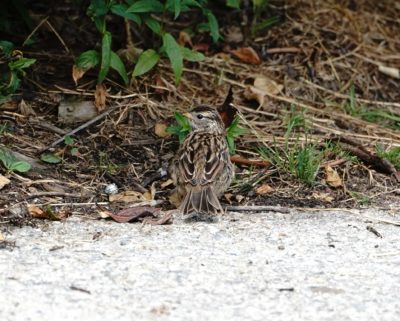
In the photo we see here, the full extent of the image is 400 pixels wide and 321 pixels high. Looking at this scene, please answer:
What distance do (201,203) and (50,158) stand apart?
4.59 ft

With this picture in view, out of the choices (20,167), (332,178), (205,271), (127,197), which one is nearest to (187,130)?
(127,197)

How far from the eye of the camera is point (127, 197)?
692cm

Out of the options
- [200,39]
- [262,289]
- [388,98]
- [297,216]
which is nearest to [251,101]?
[200,39]

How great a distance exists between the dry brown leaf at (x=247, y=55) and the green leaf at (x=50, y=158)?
256 cm

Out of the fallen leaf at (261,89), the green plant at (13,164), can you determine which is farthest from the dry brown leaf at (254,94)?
the green plant at (13,164)

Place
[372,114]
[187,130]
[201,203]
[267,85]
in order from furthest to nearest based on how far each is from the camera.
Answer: [267,85]
[372,114]
[187,130]
[201,203]

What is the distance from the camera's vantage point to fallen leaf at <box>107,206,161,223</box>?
6441mm

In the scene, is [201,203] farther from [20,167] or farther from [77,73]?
[77,73]

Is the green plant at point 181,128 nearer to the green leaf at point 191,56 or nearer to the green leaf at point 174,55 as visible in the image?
the green leaf at point 174,55

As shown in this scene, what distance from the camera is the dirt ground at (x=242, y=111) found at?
7137 mm

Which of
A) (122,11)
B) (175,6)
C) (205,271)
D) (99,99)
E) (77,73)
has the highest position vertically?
(175,6)

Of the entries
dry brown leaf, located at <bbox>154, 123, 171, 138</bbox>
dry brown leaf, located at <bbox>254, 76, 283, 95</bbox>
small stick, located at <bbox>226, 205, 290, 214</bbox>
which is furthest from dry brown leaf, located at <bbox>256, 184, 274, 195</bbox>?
dry brown leaf, located at <bbox>254, 76, 283, 95</bbox>

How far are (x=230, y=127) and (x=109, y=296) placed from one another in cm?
283

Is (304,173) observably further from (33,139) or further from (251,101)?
(33,139)
